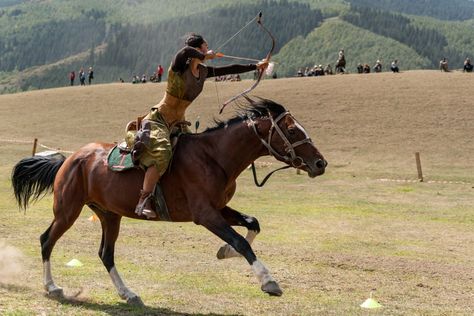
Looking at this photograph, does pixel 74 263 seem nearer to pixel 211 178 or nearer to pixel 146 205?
pixel 146 205

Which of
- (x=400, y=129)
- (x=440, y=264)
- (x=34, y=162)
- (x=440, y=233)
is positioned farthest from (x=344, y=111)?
(x=34, y=162)

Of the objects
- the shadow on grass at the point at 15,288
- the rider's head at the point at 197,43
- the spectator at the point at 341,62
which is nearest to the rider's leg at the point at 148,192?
the rider's head at the point at 197,43

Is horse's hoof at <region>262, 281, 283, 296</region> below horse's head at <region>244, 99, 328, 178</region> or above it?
below

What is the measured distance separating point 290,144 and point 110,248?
10.8 feet

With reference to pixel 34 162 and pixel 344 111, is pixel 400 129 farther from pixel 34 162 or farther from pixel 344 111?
pixel 34 162

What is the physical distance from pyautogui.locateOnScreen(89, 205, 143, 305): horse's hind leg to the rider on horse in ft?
4.11

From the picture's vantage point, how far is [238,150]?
29.0 ft

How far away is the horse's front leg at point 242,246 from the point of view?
25.2 ft

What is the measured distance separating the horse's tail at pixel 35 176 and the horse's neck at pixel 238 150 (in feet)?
11.3

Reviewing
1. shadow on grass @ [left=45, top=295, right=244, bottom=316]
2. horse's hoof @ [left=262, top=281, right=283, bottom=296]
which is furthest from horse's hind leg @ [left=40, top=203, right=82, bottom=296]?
horse's hoof @ [left=262, top=281, right=283, bottom=296]

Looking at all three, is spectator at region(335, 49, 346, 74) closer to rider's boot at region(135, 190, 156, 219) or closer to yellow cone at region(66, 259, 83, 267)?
yellow cone at region(66, 259, 83, 267)

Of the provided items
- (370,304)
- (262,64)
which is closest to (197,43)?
(262,64)

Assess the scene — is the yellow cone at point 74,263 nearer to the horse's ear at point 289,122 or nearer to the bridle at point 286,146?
the bridle at point 286,146

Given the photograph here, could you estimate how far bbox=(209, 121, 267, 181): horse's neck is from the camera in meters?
8.79
